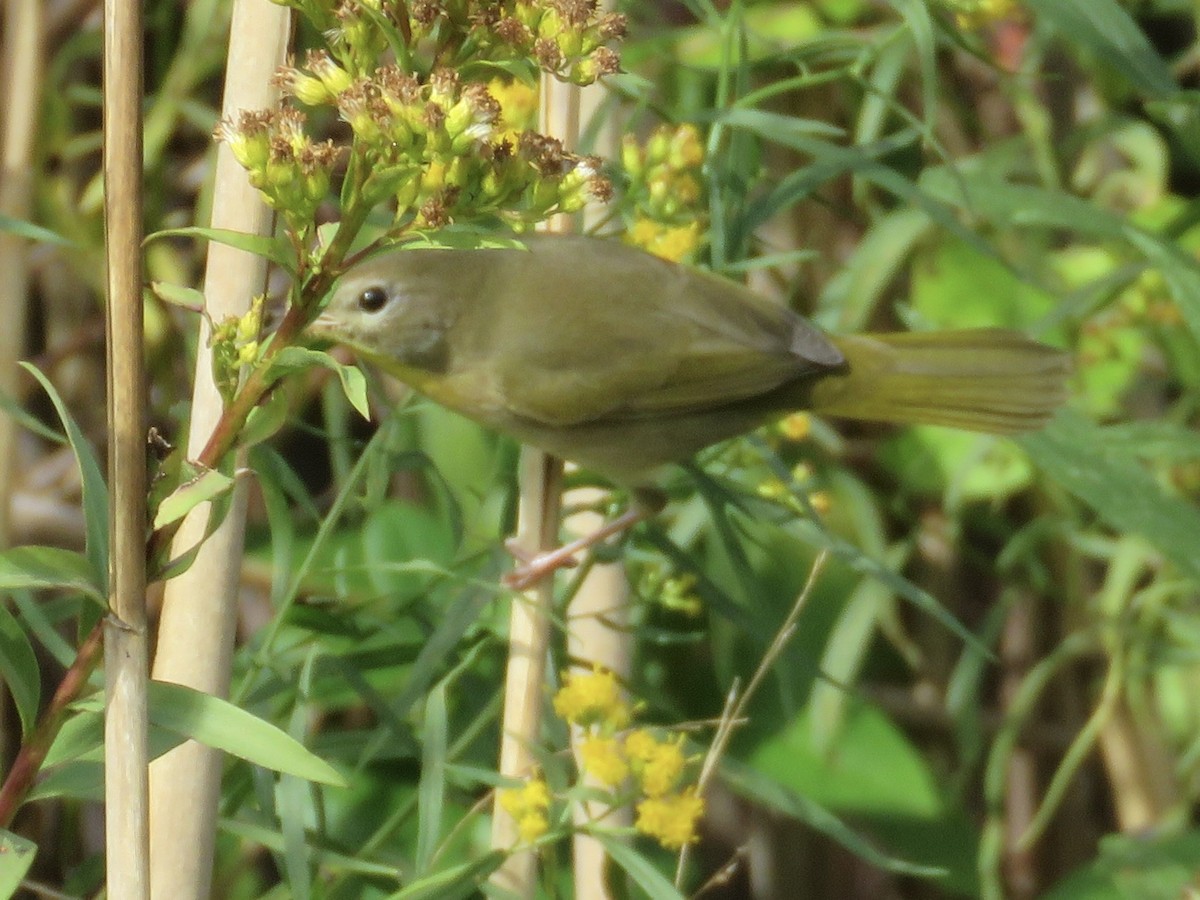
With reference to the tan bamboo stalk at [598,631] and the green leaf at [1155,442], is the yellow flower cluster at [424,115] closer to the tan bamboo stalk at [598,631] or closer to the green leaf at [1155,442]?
the tan bamboo stalk at [598,631]

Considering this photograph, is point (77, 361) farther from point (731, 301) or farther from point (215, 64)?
point (731, 301)

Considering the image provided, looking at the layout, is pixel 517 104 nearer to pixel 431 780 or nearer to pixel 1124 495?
pixel 431 780

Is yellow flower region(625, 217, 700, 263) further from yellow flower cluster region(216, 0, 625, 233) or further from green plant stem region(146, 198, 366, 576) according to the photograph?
green plant stem region(146, 198, 366, 576)

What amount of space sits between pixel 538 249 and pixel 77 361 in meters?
0.87

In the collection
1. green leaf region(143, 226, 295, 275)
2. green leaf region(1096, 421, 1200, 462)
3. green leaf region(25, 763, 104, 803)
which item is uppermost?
green leaf region(143, 226, 295, 275)

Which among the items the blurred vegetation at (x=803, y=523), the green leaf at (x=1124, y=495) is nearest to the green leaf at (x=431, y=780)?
the blurred vegetation at (x=803, y=523)

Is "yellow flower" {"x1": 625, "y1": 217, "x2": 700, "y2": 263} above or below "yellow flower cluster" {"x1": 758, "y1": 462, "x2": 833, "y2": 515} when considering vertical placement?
above

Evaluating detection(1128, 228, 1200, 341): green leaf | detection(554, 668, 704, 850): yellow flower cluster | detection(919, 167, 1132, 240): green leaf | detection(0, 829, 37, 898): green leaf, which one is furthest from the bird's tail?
detection(0, 829, 37, 898): green leaf

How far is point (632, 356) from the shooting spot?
1883 millimetres

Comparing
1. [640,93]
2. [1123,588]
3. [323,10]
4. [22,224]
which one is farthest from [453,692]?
[1123,588]

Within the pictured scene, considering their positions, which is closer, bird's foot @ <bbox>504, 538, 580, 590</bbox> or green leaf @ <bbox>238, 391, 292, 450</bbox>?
green leaf @ <bbox>238, 391, 292, 450</bbox>

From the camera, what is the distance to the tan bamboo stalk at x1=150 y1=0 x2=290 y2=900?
108cm

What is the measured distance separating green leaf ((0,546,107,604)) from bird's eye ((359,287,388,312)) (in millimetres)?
780

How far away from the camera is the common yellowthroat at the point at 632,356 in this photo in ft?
5.45
